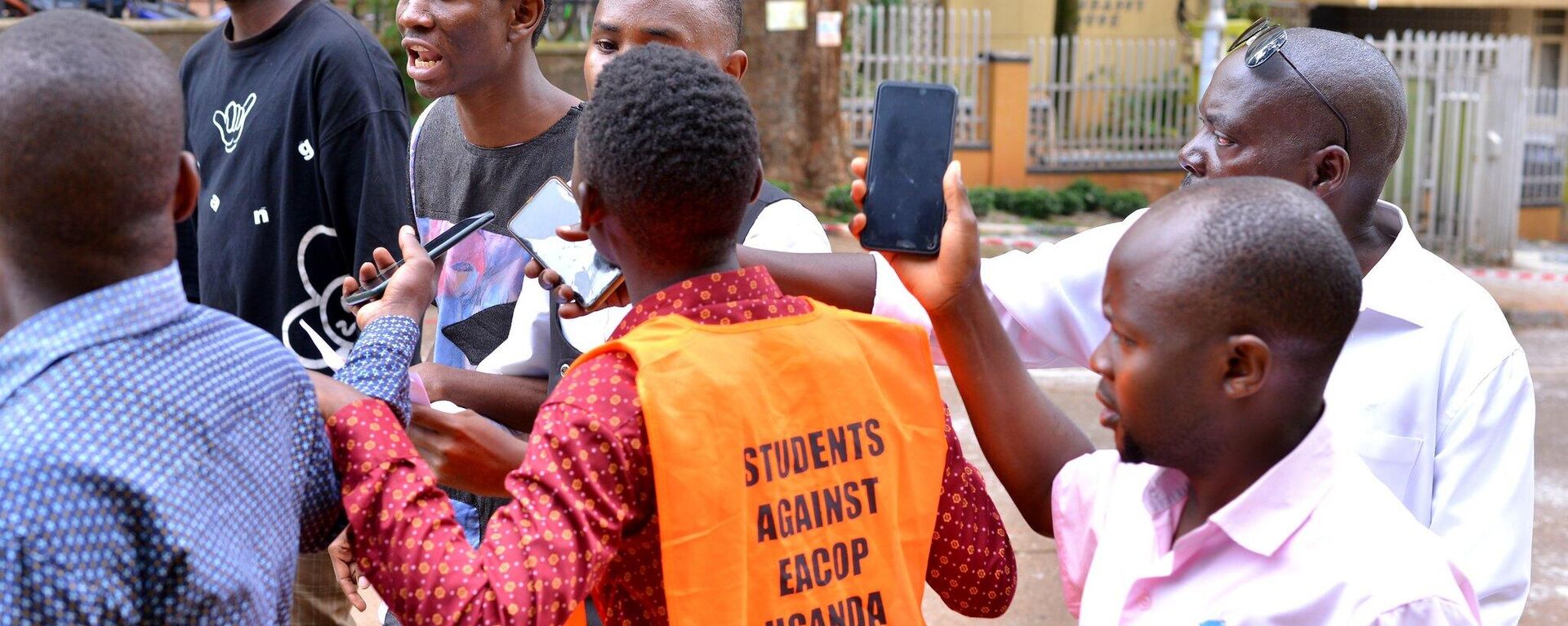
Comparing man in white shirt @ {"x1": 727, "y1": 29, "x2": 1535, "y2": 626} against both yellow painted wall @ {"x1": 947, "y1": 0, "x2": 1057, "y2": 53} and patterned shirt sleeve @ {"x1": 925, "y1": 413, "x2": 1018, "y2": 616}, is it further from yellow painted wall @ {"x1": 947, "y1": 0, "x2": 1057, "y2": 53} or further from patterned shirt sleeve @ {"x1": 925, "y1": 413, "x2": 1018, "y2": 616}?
yellow painted wall @ {"x1": 947, "y1": 0, "x2": 1057, "y2": 53}

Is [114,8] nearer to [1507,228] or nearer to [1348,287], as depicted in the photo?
[1348,287]

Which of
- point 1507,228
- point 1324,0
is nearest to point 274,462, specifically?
point 1507,228

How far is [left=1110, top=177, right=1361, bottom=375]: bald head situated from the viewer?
1.50m

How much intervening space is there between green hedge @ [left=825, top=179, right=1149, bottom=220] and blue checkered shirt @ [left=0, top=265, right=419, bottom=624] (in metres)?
12.9

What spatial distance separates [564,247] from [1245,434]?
36.9 inches

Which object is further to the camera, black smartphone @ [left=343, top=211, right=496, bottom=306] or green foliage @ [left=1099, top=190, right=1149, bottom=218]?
green foliage @ [left=1099, top=190, right=1149, bottom=218]

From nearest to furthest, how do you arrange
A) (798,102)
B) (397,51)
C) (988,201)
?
(397,51) < (798,102) < (988,201)

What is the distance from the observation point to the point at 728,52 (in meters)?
2.67

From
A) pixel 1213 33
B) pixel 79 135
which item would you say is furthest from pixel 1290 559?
pixel 1213 33

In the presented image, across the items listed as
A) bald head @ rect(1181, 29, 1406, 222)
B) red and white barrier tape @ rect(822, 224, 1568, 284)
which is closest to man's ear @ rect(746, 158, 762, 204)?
bald head @ rect(1181, 29, 1406, 222)

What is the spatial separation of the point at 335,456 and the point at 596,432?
29 cm

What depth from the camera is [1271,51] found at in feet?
7.42

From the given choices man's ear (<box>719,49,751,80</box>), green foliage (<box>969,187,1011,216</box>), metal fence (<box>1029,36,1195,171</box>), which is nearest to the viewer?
man's ear (<box>719,49,751,80</box>)

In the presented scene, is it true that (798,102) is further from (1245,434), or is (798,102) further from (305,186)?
(1245,434)
